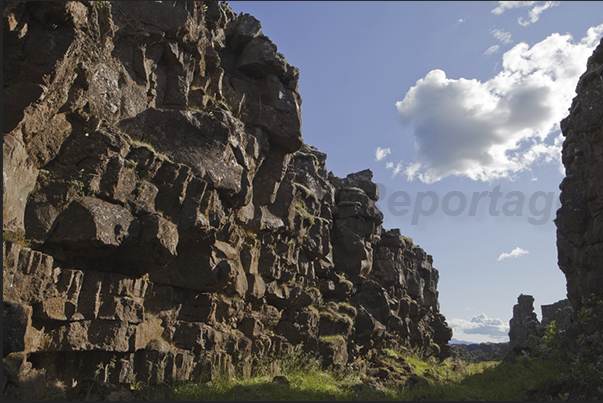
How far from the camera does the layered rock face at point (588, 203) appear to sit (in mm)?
17656

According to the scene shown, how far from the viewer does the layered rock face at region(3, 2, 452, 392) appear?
10.2 metres

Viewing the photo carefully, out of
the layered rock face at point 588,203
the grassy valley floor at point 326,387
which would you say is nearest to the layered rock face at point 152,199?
the grassy valley floor at point 326,387

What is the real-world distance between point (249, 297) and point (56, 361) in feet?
30.1

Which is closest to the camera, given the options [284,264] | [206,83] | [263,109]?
[206,83]

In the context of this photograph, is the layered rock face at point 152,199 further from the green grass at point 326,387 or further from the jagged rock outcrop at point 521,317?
the jagged rock outcrop at point 521,317

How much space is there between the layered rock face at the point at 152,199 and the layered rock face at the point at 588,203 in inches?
484

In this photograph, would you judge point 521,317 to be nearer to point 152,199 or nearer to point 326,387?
point 326,387

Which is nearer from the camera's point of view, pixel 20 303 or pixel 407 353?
pixel 20 303

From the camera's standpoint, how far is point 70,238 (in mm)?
11031

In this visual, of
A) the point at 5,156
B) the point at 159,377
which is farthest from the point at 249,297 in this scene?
the point at 5,156

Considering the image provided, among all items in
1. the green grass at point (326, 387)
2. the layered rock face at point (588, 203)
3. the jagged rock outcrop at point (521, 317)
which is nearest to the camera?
the green grass at point (326, 387)

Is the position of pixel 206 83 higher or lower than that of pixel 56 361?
higher

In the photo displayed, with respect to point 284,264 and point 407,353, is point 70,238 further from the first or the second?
point 407,353

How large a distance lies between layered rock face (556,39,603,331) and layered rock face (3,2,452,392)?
12294mm
